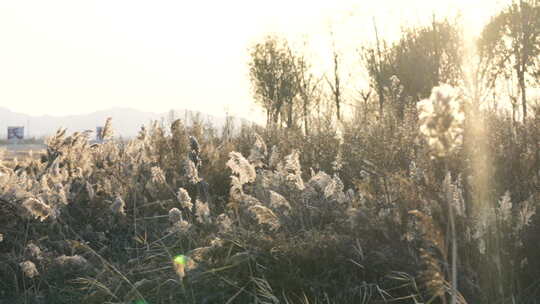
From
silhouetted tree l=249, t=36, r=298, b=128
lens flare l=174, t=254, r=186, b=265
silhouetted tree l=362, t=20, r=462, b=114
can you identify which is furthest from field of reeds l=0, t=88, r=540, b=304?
silhouetted tree l=249, t=36, r=298, b=128

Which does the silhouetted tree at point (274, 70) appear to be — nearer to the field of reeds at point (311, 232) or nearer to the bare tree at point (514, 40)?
the bare tree at point (514, 40)

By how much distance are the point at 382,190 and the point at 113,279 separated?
1924 mm

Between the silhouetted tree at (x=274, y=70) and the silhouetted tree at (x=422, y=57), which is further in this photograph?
the silhouetted tree at (x=274, y=70)

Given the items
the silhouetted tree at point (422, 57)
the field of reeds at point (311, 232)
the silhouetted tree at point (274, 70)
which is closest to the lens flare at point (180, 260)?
the field of reeds at point (311, 232)

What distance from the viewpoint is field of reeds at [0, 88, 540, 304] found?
3.41 metres

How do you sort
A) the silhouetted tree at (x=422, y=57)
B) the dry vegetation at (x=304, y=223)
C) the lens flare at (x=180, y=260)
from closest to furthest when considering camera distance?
the lens flare at (x=180, y=260) → the dry vegetation at (x=304, y=223) → the silhouetted tree at (x=422, y=57)

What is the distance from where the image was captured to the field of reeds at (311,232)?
11.2 ft

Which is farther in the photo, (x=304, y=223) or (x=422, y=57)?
(x=422, y=57)

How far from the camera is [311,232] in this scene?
13.0ft

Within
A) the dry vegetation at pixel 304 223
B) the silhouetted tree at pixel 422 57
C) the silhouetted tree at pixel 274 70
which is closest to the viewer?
the dry vegetation at pixel 304 223

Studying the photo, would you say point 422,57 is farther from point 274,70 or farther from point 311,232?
point 311,232

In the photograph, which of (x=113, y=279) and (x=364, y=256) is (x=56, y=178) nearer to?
(x=113, y=279)

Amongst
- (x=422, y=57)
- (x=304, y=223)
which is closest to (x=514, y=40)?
(x=422, y=57)

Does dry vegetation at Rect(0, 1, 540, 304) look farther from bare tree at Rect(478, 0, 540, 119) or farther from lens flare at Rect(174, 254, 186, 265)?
bare tree at Rect(478, 0, 540, 119)
